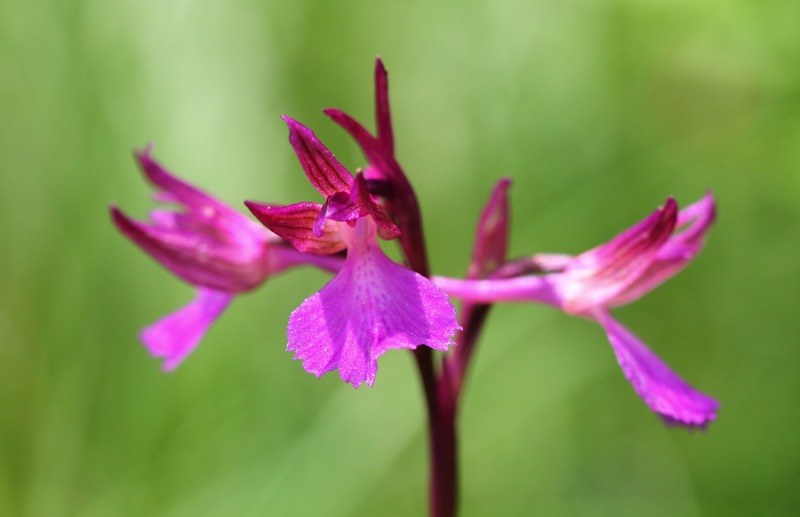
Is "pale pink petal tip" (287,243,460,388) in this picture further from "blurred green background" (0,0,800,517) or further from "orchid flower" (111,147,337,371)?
"blurred green background" (0,0,800,517)

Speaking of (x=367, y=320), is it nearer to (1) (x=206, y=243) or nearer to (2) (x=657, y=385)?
(1) (x=206, y=243)

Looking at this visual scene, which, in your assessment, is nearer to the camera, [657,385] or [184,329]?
[657,385]

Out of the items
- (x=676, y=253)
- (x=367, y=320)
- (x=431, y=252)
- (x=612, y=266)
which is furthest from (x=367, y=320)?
(x=431, y=252)

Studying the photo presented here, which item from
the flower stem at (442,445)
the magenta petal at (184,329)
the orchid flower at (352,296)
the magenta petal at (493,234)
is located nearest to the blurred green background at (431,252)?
the magenta petal at (184,329)

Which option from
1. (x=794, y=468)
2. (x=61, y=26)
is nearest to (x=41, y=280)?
(x=61, y=26)

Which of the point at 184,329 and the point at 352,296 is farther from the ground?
the point at 352,296

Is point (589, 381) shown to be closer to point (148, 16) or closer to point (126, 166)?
point (126, 166)

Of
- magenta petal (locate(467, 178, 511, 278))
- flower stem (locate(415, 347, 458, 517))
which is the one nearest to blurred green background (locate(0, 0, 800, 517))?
flower stem (locate(415, 347, 458, 517))
